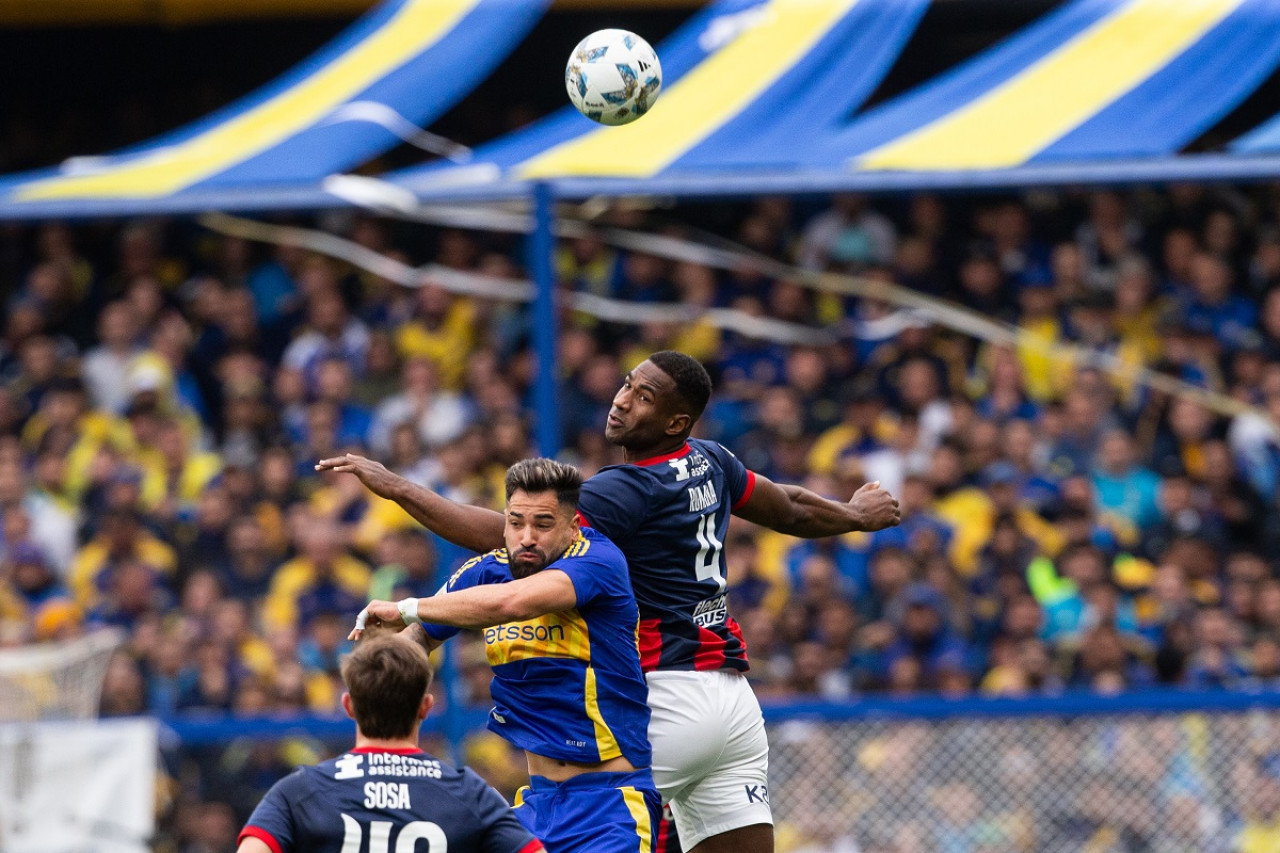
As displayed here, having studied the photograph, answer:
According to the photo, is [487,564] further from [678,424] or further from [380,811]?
[380,811]

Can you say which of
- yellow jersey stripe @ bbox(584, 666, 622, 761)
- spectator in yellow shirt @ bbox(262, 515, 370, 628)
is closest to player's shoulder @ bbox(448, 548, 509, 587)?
yellow jersey stripe @ bbox(584, 666, 622, 761)

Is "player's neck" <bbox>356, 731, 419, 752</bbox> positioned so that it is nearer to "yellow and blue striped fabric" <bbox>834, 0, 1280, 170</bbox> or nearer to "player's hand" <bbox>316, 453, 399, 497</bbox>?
"player's hand" <bbox>316, 453, 399, 497</bbox>

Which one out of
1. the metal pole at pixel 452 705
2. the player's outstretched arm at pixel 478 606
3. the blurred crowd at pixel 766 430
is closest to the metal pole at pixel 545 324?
the blurred crowd at pixel 766 430

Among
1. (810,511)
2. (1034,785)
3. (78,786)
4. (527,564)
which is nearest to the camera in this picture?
(527,564)

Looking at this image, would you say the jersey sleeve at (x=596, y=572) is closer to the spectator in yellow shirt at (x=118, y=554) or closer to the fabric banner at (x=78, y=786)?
the fabric banner at (x=78, y=786)

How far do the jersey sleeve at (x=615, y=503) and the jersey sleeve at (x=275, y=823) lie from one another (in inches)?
51.7

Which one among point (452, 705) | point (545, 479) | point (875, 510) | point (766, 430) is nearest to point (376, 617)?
point (545, 479)

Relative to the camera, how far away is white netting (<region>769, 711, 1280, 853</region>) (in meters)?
7.98

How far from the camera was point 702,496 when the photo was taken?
545cm

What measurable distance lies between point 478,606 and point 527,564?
0.29m

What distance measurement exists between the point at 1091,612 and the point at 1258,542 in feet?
4.54

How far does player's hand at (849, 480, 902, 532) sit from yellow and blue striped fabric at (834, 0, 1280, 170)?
361 centimetres

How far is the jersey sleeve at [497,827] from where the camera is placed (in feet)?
14.2

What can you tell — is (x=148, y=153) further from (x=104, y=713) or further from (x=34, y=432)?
(x=104, y=713)
